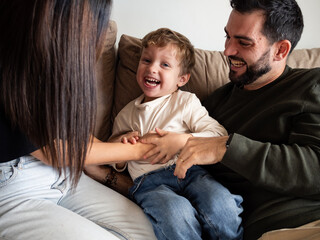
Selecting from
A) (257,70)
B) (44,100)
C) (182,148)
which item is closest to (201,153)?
(182,148)

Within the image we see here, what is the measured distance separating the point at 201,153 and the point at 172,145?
0.15 m

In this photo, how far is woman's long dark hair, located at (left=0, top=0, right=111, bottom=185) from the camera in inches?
29.7

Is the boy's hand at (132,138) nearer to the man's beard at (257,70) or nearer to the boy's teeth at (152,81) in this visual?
the boy's teeth at (152,81)

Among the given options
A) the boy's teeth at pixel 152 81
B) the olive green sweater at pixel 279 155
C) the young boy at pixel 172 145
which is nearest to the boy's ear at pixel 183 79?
the young boy at pixel 172 145

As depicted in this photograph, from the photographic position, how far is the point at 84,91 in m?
0.85

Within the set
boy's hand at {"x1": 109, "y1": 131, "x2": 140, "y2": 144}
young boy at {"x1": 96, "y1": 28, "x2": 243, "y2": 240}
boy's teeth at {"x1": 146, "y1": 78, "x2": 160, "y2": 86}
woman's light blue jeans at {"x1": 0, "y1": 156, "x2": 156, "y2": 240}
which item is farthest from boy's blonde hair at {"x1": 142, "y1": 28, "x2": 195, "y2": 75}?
woman's light blue jeans at {"x1": 0, "y1": 156, "x2": 156, "y2": 240}

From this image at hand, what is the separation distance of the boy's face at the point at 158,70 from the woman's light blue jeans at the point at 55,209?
550 mm

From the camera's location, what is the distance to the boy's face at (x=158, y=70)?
1.46 metres

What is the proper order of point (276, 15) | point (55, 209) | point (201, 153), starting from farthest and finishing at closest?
point (276, 15)
point (201, 153)
point (55, 209)

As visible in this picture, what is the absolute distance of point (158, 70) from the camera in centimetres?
146

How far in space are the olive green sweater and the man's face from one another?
0.08 meters

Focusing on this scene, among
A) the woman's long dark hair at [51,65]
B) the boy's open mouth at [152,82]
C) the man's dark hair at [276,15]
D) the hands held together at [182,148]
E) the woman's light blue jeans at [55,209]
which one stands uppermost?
the man's dark hair at [276,15]

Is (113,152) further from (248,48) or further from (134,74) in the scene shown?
(248,48)

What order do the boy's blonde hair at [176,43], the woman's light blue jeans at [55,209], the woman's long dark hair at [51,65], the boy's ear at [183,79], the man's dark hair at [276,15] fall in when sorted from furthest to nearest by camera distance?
1. the boy's ear at [183,79]
2. the boy's blonde hair at [176,43]
3. the man's dark hair at [276,15]
4. the woman's light blue jeans at [55,209]
5. the woman's long dark hair at [51,65]
